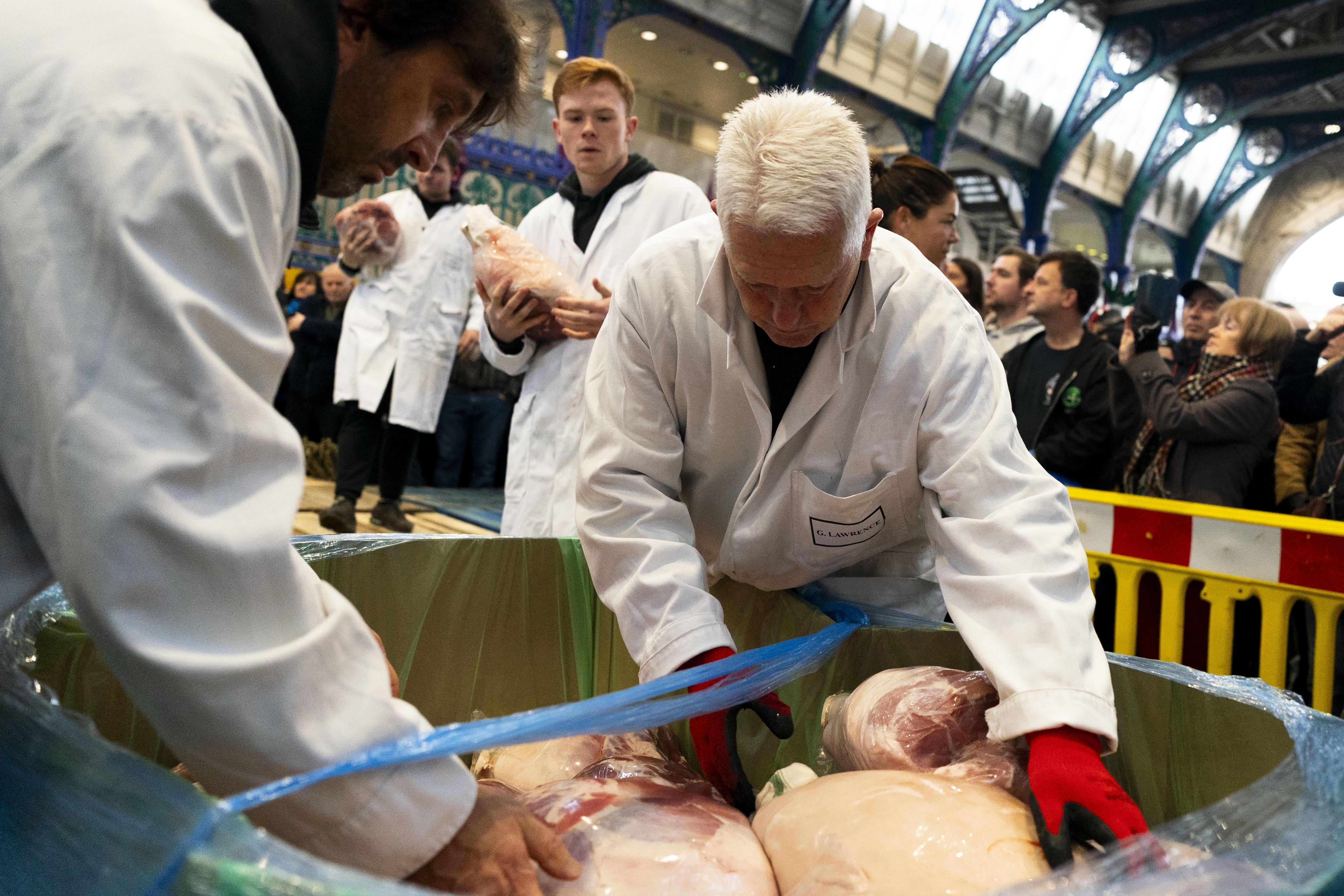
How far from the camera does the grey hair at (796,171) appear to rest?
3.90 feet

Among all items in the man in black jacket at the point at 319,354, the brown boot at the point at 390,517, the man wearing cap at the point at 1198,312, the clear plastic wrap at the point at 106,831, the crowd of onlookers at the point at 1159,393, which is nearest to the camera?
the clear plastic wrap at the point at 106,831

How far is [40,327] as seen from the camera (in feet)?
2.08

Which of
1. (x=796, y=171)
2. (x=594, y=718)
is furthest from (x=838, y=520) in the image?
(x=594, y=718)

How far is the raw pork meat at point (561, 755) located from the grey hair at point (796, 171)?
75cm

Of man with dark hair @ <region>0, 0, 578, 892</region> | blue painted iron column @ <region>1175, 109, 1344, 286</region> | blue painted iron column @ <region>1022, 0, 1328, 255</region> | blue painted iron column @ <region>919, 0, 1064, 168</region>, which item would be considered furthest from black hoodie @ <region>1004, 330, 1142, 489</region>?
blue painted iron column @ <region>1175, 109, 1344, 286</region>

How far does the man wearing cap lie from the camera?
421 centimetres

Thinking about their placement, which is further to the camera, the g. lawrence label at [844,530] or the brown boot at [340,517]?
the brown boot at [340,517]

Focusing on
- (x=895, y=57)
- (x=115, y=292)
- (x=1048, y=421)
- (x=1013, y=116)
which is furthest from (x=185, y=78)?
(x=1013, y=116)

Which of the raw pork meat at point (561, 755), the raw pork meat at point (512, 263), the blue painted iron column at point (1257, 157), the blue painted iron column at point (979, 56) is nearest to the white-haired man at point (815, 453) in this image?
the raw pork meat at point (561, 755)

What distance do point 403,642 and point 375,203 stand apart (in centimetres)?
268

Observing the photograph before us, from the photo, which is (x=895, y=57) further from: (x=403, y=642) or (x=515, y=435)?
(x=403, y=642)

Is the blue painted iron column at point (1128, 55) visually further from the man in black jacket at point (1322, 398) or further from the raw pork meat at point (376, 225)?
the raw pork meat at point (376, 225)

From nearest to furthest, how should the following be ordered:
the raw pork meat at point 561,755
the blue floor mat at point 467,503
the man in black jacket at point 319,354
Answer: the raw pork meat at point 561,755
the blue floor mat at point 467,503
the man in black jacket at point 319,354

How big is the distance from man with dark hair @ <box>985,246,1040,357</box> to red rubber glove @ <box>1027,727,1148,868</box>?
3585mm
